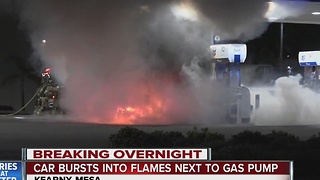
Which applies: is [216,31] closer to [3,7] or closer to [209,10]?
[209,10]

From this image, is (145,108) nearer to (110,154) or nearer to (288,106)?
(288,106)

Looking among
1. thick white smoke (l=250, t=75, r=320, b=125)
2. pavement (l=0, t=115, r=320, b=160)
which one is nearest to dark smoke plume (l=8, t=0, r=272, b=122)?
pavement (l=0, t=115, r=320, b=160)

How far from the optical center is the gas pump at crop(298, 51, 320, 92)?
46.7ft

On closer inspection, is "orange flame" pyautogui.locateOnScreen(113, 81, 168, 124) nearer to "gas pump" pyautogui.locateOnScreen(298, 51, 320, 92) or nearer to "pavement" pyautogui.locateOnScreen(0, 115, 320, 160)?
"pavement" pyautogui.locateOnScreen(0, 115, 320, 160)

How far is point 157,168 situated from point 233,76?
7.00 meters

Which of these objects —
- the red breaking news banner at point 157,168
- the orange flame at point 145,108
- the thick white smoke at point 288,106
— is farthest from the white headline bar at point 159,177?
the thick white smoke at point 288,106

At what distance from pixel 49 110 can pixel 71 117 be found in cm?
119

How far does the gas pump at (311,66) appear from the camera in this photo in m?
14.2

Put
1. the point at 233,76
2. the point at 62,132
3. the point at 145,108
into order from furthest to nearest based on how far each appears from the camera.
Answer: the point at 233,76 → the point at 145,108 → the point at 62,132

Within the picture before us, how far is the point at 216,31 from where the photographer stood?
31.9ft

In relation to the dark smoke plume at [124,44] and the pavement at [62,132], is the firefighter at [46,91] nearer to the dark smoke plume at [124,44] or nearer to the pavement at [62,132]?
the pavement at [62,132]

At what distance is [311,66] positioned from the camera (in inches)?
620

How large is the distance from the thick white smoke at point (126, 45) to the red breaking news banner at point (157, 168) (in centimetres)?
521

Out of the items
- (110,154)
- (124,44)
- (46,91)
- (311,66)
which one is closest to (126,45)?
(124,44)
